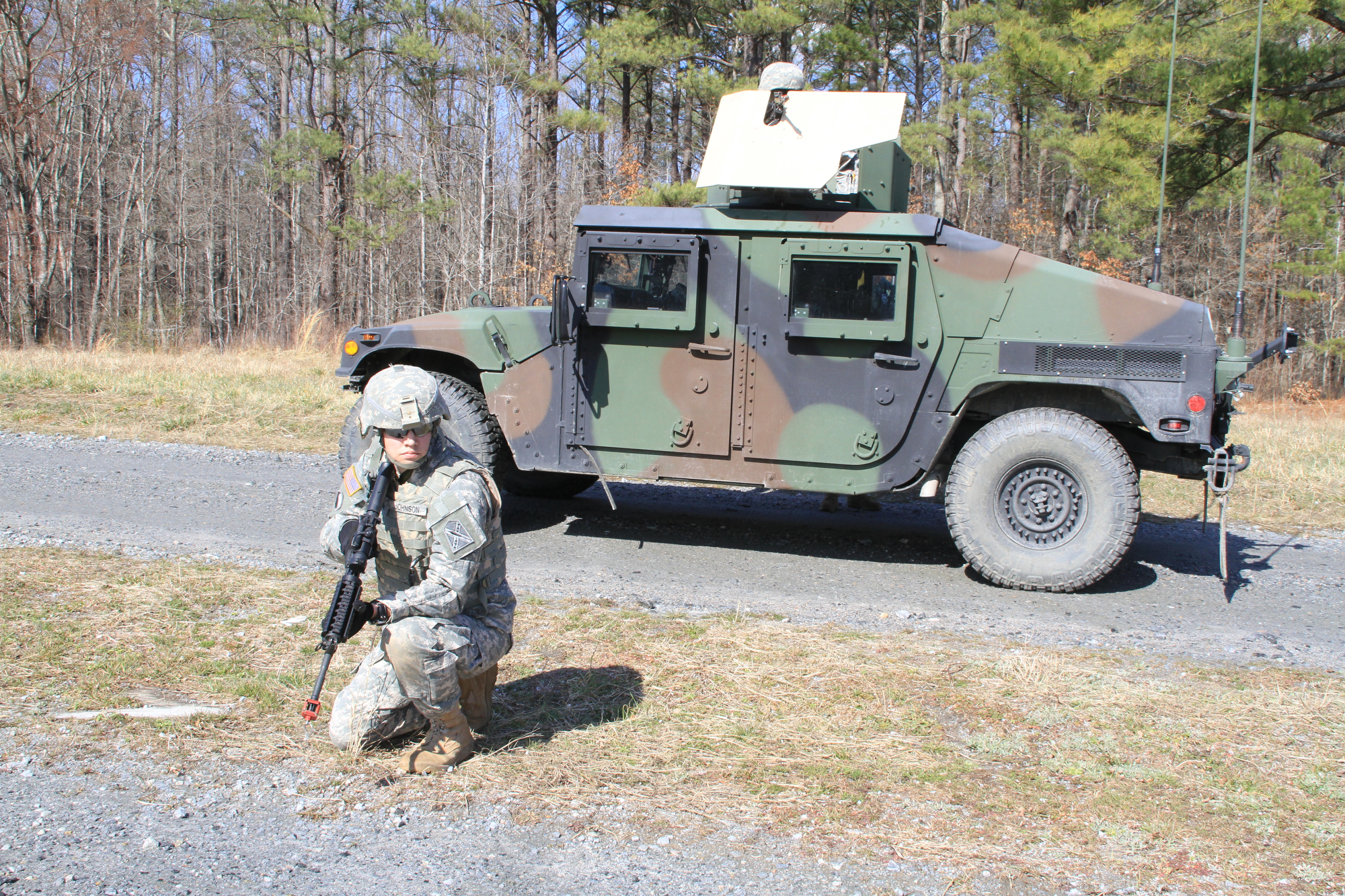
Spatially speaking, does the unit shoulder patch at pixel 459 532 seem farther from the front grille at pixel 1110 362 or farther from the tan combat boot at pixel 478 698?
the front grille at pixel 1110 362

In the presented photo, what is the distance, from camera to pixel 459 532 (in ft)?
10.2

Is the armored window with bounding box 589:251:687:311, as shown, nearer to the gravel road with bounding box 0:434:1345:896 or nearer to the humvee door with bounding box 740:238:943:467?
the humvee door with bounding box 740:238:943:467

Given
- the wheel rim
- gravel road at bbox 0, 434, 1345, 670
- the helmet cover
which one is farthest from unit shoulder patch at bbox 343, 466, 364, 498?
the helmet cover

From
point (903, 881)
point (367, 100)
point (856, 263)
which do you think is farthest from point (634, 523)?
point (367, 100)

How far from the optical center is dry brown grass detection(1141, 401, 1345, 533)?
7.65 m

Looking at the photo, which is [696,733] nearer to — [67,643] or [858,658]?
[858,658]

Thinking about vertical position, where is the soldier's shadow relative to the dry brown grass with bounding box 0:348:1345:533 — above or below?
below

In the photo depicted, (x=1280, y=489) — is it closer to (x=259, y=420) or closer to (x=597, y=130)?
(x=259, y=420)

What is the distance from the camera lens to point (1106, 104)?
13.8 metres

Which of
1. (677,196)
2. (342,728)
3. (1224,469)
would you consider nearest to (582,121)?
(677,196)

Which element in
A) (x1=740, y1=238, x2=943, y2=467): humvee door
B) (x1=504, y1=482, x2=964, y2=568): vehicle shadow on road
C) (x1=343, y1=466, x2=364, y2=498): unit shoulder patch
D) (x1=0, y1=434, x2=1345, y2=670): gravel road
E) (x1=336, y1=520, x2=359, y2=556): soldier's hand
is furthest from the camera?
(x1=504, y1=482, x2=964, y2=568): vehicle shadow on road

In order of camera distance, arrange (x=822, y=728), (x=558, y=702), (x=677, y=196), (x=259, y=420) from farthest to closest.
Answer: (x=677, y=196) < (x=259, y=420) < (x=558, y=702) < (x=822, y=728)

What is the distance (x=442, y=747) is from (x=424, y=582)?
1.84 ft

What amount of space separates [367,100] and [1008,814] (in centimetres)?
2850
